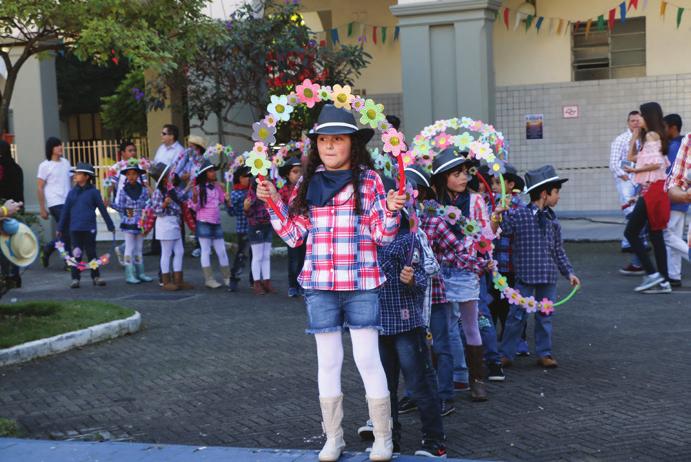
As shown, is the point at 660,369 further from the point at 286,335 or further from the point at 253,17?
the point at 253,17

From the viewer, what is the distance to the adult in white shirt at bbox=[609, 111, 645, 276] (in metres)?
13.5

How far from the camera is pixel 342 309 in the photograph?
5.58 metres

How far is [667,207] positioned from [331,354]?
748 centimetres

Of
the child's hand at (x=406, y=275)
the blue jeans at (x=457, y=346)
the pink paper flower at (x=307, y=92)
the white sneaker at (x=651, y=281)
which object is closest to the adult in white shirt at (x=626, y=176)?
the white sneaker at (x=651, y=281)

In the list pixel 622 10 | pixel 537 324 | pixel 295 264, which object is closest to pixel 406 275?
pixel 537 324

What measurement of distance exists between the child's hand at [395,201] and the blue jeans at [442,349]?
162cm

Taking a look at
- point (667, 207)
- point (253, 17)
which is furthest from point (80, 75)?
point (667, 207)

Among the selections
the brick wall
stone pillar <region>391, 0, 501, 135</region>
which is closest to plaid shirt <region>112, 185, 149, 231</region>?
stone pillar <region>391, 0, 501, 135</region>

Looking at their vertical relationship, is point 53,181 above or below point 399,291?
above

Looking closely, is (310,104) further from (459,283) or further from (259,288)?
(259,288)

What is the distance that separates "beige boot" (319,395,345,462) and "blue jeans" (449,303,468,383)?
59.2 inches

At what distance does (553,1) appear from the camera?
67.3ft

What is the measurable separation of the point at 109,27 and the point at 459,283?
24.9 feet

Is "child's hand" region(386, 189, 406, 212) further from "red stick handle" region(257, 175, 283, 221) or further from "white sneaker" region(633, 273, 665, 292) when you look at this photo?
"white sneaker" region(633, 273, 665, 292)
